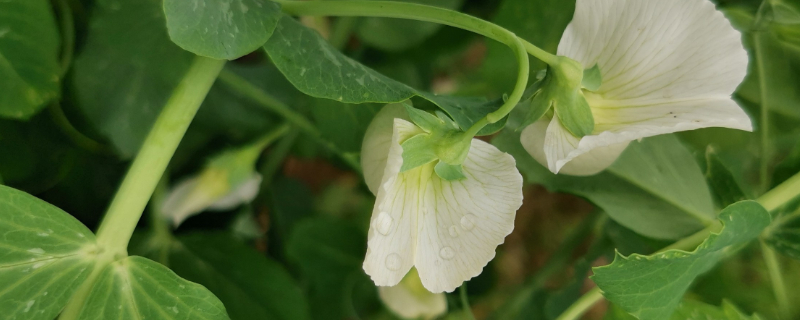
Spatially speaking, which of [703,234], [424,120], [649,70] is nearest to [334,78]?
[424,120]

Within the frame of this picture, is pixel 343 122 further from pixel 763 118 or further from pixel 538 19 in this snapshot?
pixel 763 118

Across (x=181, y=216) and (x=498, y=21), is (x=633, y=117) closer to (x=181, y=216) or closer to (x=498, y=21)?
(x=498, y=21)

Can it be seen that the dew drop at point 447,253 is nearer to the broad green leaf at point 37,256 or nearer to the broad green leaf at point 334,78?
the broad green leaf at point 334,78

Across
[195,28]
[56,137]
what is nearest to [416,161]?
[195,28]

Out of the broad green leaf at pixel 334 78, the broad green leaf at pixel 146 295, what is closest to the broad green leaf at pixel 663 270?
the broad green leaf at pixel 334 78

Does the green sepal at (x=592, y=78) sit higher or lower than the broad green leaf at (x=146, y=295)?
higher

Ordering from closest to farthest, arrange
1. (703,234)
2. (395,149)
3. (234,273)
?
(395,149) → (703,234) → (234,273)

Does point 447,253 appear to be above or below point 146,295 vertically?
above
